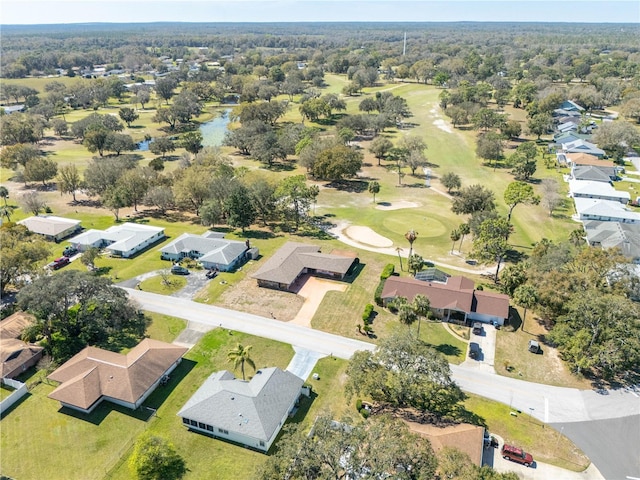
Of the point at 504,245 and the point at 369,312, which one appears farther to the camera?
the point at 504,245

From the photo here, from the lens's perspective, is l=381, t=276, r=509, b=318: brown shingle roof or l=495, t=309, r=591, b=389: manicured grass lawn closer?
l=495, t=309, r=591, b=389: manicured grass lawn

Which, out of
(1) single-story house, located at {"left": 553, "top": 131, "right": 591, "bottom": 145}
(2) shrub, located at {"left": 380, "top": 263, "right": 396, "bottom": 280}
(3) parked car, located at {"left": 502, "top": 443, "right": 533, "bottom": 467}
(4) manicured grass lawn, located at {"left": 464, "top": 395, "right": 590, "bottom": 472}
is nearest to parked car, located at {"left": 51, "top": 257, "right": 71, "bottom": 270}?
(2) shrub, located at {"left": 380, "top": 263, "right": 396, "bottom": 280}

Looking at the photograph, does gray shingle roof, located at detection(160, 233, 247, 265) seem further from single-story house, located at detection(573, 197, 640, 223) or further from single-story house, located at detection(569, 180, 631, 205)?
single-story house, located at detection(569, 180, 631, 205)

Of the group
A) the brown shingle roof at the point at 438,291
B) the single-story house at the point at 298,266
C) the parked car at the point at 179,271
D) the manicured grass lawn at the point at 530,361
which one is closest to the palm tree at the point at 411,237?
the brown shingle roof at the point at 438,291

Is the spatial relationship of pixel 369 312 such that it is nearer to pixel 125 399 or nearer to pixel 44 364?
pixel 125 399

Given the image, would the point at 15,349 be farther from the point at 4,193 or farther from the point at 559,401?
the point at 4,193

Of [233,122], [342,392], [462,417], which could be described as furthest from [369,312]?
[233,122]

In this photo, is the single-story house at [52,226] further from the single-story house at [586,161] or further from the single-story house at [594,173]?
the single-story house at [586,161]
